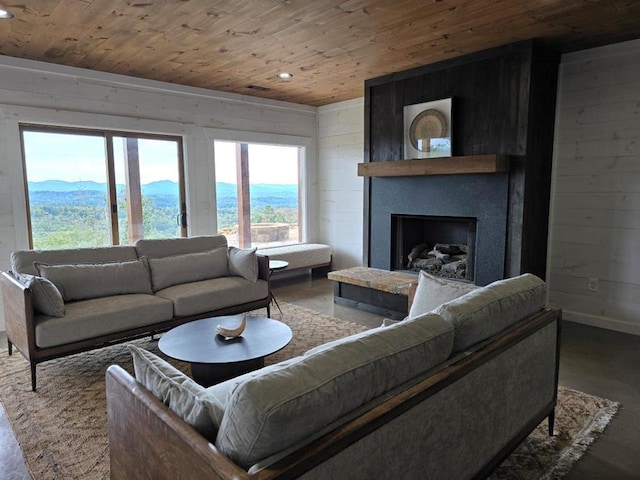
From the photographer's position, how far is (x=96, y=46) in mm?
3643

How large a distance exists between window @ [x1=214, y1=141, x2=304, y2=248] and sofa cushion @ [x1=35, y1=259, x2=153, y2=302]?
208 centimetres

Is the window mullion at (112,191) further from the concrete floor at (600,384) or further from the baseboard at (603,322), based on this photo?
the baseboard at (603,322)

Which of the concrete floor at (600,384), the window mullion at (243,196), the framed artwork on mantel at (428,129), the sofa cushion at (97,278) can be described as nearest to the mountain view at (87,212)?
the window mullion at (243,196)

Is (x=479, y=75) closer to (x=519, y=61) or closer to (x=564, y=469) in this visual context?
(x=519, y=61)

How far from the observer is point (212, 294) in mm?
3699

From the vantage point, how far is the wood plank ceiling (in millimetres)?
2865

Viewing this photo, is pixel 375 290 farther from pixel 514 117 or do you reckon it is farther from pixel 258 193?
Answer: pixel 258 193

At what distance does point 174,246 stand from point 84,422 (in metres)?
1.97

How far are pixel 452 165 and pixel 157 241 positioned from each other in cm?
287

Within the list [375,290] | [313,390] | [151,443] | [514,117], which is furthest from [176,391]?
[514,117]

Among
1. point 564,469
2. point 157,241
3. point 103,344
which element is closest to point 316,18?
point 157,241

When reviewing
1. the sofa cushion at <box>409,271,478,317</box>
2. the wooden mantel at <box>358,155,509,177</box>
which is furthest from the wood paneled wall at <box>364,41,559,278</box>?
the sofa cushion at <box>409,271,478,317</box>

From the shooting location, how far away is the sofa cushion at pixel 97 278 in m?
3.23

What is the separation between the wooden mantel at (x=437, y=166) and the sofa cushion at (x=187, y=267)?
1833 millimetres
